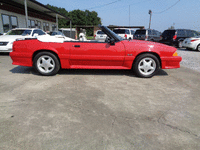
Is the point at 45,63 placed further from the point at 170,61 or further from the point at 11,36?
the point at 11,36

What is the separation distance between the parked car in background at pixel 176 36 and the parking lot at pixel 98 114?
11222 mm

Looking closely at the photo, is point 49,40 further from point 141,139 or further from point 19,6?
point 19,6

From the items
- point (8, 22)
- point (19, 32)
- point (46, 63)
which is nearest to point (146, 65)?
point (46, 63)

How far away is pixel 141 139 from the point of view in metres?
1.96

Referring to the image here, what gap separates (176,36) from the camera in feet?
46.3

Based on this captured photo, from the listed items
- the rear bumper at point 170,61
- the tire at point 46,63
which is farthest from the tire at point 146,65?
the tire at point 46,63

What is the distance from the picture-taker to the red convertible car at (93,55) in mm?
4441

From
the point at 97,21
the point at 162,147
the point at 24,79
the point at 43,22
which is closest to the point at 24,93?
the point at 24,79

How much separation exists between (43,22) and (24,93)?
24506mm

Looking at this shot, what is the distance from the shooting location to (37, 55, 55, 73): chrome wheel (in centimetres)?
452

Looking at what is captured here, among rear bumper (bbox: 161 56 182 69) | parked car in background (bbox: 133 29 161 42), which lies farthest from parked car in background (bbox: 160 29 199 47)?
rear bumper (bbox: 161 56 182 69)

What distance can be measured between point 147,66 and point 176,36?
11.5 metres

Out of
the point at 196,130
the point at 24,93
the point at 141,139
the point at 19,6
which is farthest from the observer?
the point at 19,6

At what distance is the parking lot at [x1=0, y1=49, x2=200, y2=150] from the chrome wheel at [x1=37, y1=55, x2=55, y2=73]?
48cm
